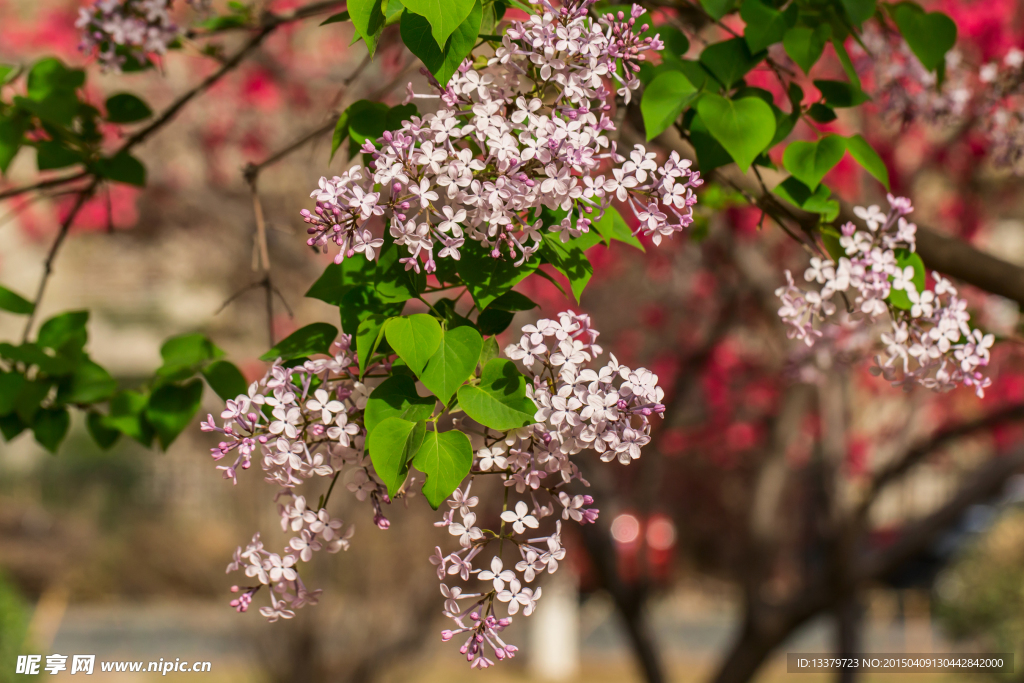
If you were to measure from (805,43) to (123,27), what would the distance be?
1.44m

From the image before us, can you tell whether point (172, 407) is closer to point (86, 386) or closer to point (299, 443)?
point (86, 386)

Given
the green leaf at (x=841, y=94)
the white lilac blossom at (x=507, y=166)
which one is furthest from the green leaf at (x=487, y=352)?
the green leaf at (x=841, y=94)

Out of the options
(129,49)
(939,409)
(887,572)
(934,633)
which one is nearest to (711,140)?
(129,49)

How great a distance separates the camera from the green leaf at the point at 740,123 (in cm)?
138

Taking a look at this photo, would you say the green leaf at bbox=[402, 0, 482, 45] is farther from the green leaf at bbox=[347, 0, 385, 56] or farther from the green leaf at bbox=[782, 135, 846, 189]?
the green leaf at bbox=[782, 135, 846, 189]

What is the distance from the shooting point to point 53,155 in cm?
201

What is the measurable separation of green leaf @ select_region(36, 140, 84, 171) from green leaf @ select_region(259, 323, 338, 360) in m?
1.02

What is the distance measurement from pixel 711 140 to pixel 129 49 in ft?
4.67

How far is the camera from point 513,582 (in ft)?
3.68

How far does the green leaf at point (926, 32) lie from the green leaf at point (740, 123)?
43 centimetres

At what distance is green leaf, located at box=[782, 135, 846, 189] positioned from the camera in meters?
1.48

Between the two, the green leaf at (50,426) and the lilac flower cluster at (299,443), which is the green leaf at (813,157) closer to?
the lilac flower cluster at (299,443)

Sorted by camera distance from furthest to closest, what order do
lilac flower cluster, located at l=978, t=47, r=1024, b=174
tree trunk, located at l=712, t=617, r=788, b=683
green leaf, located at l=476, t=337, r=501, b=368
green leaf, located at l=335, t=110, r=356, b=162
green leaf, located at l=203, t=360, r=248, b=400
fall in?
tree trunk, located at l=712, t=617, r=788, b=683 < lilac flower cluster, located at l=978, t=47, r=1024, b=174 < green leaf, located at l=203, t=360, r=248, b=400 < green leaf, located at l=335, t=110, r=356, b=162 < green leaf, located at l=476, t=337, r=501, b=368

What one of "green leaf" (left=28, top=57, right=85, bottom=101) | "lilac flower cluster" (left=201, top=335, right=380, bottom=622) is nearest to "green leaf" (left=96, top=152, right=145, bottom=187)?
"green leaf" (left=28, top=57, right=85, bottom=101)
